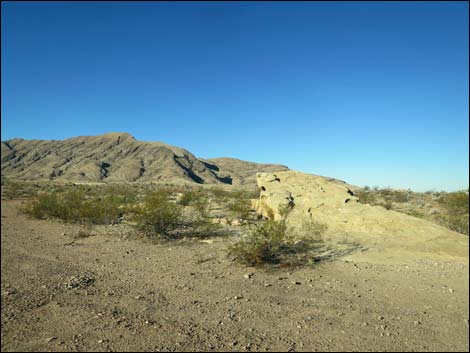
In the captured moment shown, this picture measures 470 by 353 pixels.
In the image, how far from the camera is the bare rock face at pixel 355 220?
10.2 metres

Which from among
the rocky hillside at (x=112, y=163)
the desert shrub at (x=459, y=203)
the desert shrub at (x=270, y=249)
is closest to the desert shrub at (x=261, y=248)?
the desert shrub at (x=270, y=249)

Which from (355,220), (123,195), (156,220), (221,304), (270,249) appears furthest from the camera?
(123,195)

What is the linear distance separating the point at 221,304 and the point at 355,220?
8066mm

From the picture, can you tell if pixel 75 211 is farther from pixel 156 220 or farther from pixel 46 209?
pixel 156 220

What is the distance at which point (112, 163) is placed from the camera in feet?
346

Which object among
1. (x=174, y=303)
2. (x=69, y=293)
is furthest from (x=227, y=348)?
(x=69, y=293)

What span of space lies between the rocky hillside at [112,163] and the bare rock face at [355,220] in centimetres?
7081

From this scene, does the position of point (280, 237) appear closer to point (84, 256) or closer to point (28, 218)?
point (84, 256)

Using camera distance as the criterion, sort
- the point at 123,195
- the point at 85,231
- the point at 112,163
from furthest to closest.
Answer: the point at 112,163 → the point at 123,195 → the point at 85,231

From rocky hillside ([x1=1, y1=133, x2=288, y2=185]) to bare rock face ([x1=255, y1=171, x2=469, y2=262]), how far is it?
70.8 meters

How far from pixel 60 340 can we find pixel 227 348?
2.40m

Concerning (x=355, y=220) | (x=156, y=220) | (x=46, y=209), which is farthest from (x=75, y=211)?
(x=355, y=220)

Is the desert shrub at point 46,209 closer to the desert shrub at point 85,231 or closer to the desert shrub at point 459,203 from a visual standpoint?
the desert shrub at point 85,231

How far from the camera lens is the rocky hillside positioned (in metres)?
95.0
